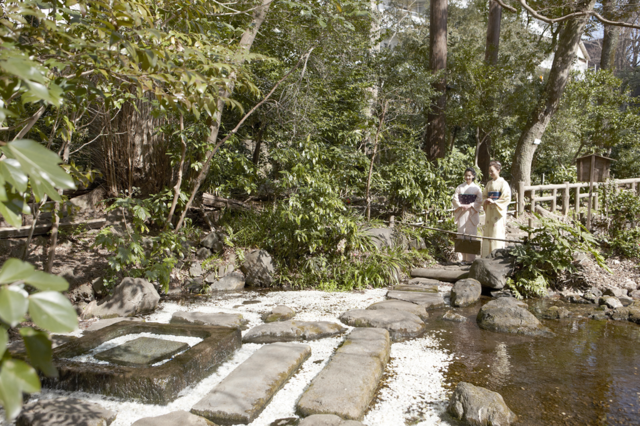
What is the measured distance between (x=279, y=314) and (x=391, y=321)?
128 centimetres

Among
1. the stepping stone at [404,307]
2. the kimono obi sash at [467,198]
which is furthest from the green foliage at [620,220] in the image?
the stepping stone at [404,307]

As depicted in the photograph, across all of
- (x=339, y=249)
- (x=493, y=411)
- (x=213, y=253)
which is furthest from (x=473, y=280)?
(x=213, y=253)

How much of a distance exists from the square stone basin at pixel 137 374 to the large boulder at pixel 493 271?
4.23 metres

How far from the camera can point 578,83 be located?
13.9 m

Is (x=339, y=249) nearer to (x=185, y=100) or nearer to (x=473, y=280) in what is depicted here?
(x=473, y=280)

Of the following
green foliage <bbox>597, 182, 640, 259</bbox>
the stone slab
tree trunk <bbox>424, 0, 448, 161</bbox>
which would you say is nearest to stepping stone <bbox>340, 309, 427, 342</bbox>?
the stone slab

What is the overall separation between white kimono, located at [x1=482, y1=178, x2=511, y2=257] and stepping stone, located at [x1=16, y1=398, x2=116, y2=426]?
680 centimetres

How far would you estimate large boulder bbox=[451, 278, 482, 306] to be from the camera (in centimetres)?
589

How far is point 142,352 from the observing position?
142 inches

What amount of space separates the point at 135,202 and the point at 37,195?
496 cm

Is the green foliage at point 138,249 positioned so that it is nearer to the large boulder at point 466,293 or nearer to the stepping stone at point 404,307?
the stepping stone at point 404,307

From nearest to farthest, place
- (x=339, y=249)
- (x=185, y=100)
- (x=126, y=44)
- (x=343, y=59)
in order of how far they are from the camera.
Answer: (x=126, y=44)
(x=185, y=100)
(x=339, y=249)
(x=343, y=59)

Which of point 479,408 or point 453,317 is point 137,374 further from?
point 453,317

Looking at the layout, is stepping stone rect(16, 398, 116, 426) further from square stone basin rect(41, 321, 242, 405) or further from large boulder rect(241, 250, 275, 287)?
large boulder rect(241, 250, 275, 287)
